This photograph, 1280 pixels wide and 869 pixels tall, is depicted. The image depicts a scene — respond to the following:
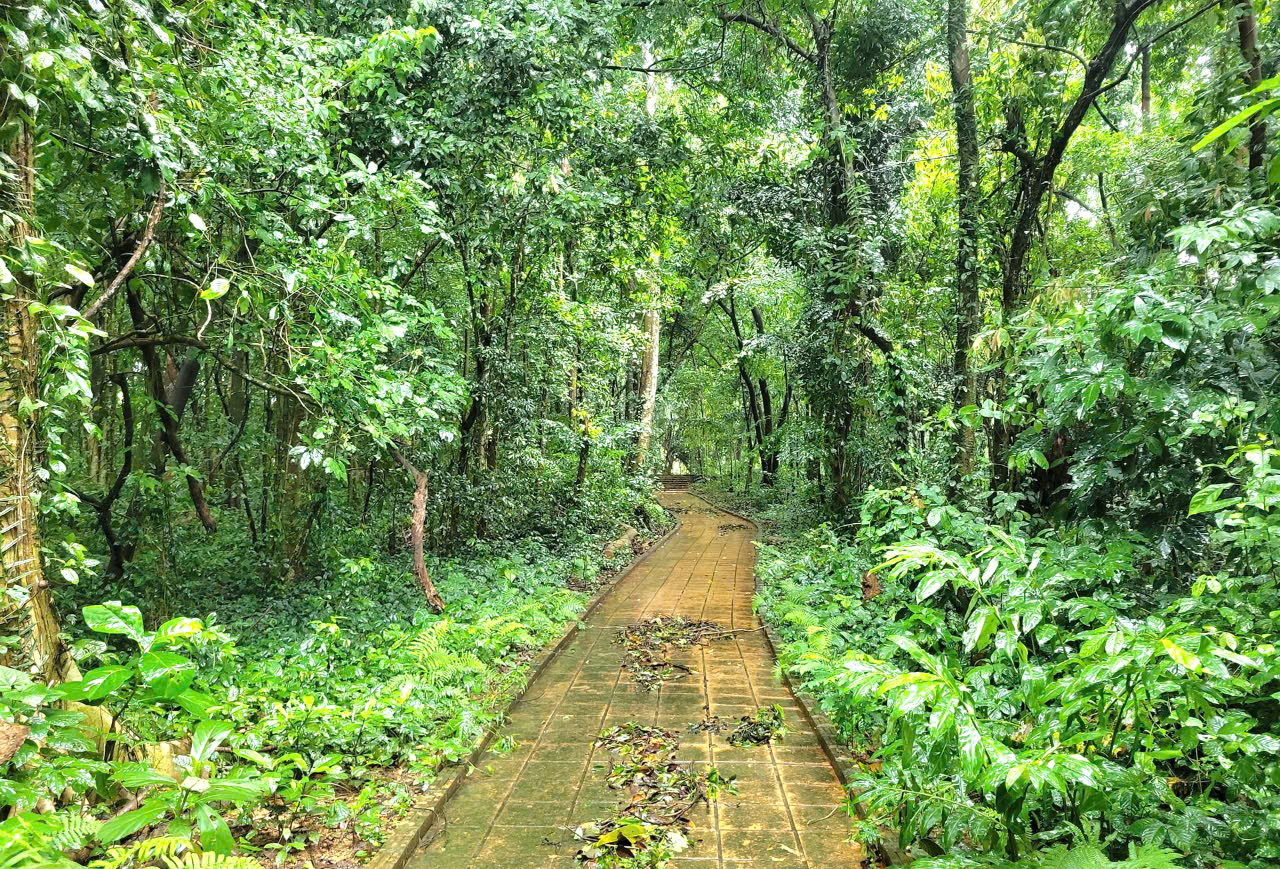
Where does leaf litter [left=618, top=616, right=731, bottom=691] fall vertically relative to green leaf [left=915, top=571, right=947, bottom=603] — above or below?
below

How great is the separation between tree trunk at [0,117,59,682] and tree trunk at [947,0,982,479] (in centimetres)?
710

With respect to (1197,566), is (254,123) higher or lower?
higher

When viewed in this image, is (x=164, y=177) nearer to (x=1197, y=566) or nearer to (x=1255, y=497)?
(x=1255, y=497)

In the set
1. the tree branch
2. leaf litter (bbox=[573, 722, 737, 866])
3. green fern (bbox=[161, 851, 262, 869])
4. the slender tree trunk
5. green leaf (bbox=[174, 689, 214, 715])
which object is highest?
the slender tree trunk

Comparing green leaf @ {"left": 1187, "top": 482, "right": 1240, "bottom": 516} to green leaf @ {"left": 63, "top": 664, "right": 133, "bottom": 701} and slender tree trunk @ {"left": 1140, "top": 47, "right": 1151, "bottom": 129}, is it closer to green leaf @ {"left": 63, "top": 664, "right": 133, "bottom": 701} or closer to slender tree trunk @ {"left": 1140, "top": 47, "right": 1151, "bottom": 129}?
green leaf @ {"left": 63, "top": 664, "right": 133, "bottom": 701}

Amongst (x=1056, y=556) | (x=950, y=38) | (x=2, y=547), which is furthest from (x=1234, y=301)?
(x=950, y=38)

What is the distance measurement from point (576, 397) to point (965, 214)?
8.00 metres

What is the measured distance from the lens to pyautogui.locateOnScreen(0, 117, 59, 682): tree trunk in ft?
8.90

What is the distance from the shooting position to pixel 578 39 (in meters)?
7.13

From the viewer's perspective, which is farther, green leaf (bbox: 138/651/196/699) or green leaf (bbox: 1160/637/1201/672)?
green leaf (bbox: 138/651/196/699)

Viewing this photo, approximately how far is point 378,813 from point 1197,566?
4.68m

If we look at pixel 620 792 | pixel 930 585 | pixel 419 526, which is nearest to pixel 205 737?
pixel 620 792

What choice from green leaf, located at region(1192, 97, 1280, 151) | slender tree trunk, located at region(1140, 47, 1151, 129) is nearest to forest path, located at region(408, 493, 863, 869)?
green leaf, located at region(1192, 97, 1280, 151)

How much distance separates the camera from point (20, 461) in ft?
9.30
